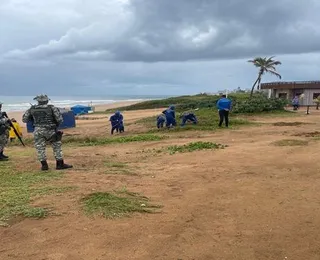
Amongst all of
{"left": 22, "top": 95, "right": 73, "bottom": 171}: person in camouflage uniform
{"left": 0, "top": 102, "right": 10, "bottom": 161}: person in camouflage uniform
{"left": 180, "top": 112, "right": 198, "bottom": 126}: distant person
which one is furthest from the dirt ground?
{"left": 180, "top": 112, "right": 198, "bottom": 126}: distant person

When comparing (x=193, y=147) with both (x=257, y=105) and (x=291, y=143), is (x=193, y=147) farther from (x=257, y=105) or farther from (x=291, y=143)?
(x=257, y=105)

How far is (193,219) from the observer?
507 centimetres

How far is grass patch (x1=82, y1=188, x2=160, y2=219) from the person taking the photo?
527 cm

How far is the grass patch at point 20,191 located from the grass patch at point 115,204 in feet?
2.02

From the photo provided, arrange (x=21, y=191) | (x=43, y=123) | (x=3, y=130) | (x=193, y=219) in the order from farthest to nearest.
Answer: (x=3, y=130) → (x=43, y=123) → (x=21, y=191) → (x=193, y=219)

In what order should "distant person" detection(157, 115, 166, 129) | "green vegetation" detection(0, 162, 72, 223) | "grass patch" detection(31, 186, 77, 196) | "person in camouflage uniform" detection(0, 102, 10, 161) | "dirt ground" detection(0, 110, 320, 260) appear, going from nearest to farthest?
1. "dirt ground" detection(0, 110, 320, 260)
2. "green vegetation" detection(0, 162, 72, 223)
3. "grass patch" detection(31, 186, 77, 196)
4. "person in camouflage uniform" detection(0, 102, 10, 161)
5. "distant person" detection(157, 115, 166, 129)

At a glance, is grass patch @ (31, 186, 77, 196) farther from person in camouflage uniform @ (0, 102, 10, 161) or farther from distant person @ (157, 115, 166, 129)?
distant person @ (157, 115, 166, 129)

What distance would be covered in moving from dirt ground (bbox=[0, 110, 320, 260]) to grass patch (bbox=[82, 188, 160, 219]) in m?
0.15

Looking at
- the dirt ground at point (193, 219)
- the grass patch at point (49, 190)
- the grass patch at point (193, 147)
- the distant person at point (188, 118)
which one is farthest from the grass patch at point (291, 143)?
the grass patch at point (49, 190)

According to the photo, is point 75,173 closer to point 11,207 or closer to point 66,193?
point 66,193

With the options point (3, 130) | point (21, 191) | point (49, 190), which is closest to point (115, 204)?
point (49, 190)

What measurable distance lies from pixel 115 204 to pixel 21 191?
68.3 inches

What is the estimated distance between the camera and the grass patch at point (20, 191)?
207 inches

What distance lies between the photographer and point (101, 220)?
16.4 feet
